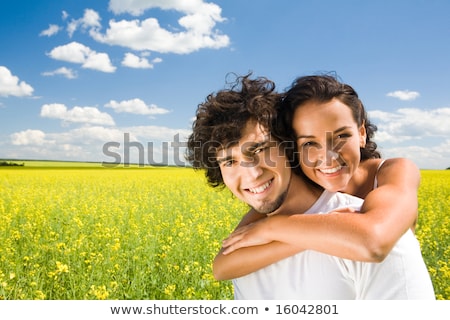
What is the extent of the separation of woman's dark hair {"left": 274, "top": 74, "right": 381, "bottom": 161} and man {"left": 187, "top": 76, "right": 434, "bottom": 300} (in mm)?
68

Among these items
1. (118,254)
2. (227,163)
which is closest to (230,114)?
(227,163)

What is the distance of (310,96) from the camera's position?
241 cm

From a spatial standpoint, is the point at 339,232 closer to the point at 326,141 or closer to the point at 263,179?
the point at 263,179

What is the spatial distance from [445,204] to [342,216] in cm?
811

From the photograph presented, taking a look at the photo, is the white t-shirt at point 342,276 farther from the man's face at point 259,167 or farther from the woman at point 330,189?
the man's face at point 259,167

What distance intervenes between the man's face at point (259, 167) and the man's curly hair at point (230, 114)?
4 centimetres

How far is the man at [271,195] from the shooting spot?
5.99 ft

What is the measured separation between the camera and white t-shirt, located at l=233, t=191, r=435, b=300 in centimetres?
172

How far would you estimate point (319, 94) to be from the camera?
94.7 inches

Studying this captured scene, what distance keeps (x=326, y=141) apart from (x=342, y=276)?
Result: 2.55ft
